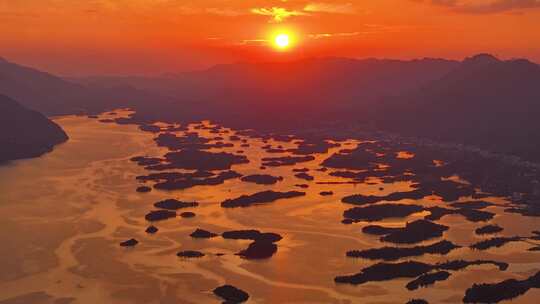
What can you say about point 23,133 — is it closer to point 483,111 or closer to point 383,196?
point 383,196

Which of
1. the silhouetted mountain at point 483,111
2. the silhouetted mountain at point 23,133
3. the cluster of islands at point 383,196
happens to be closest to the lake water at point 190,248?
the cluster of islands at point 383,196

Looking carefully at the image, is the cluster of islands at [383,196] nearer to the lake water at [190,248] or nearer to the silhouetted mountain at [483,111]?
the lake water at [190,248]

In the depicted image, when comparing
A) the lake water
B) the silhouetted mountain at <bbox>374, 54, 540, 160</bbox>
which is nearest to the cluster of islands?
the lake water

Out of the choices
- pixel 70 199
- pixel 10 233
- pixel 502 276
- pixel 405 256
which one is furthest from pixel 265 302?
pixel 70 199

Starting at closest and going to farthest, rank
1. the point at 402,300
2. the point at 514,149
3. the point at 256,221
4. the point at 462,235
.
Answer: the point at 402,300, the point at 462,235, the point at 256,221, the point at 514,149

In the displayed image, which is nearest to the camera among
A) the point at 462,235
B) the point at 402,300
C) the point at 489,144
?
the point at 402,300

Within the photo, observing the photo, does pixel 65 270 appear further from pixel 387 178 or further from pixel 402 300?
pixel 387 178

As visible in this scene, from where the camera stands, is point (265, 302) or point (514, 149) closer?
point (265, 302)
